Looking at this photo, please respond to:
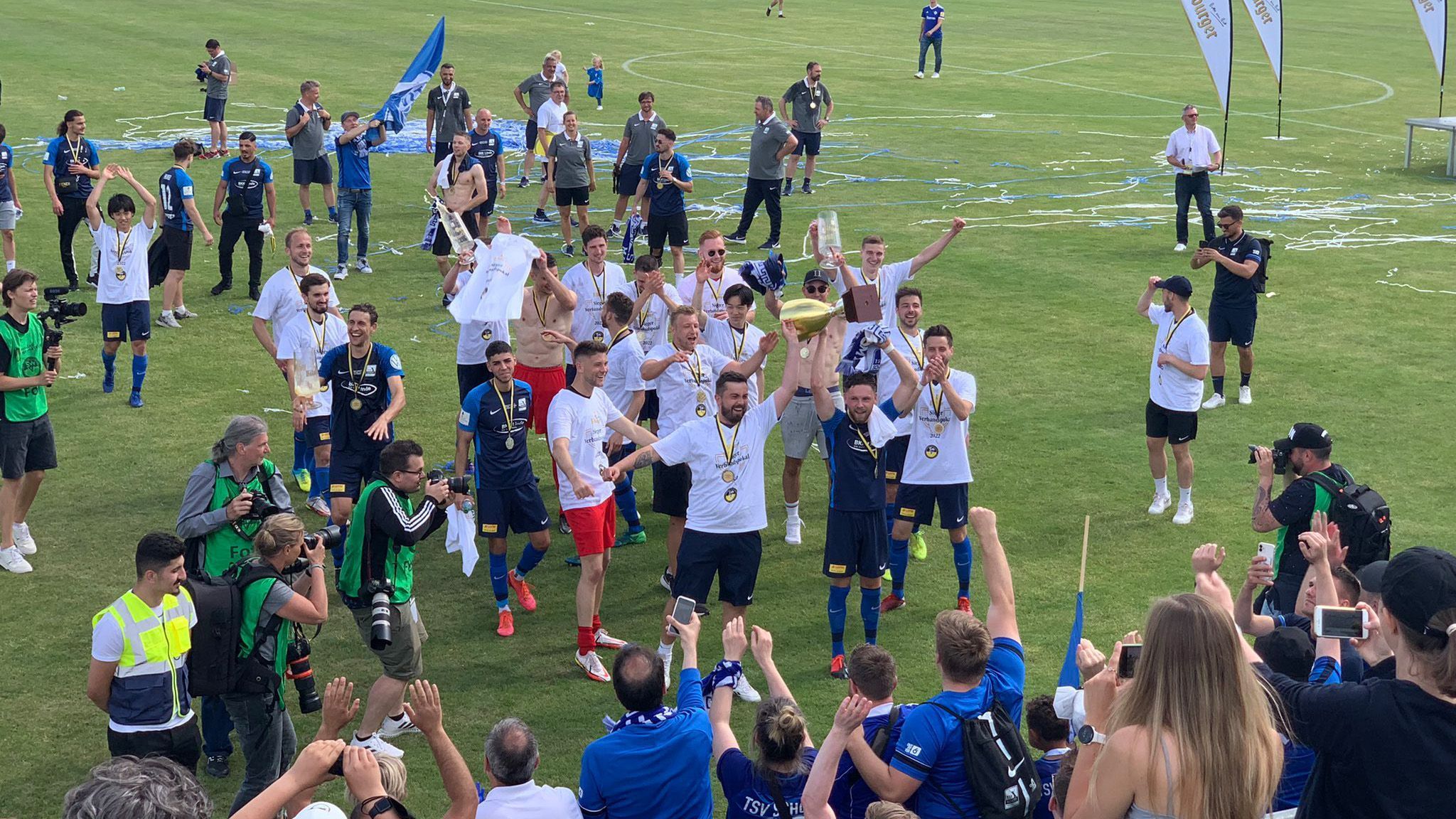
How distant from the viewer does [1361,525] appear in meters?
8.59

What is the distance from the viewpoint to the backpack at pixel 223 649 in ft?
25.2

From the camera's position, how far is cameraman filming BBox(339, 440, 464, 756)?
8484 millimetres

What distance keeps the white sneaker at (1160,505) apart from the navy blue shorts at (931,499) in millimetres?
2612

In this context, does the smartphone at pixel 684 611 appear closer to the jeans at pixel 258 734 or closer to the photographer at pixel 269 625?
the photographer at pixel 269 625

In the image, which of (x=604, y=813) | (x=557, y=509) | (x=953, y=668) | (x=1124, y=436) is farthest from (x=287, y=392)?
(x=953, y=668)

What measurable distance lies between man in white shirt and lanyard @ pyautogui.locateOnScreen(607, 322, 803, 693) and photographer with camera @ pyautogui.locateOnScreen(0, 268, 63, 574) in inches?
201

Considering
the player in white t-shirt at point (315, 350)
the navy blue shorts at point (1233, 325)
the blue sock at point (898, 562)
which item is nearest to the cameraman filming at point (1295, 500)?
the blue sock at point (898, 562)

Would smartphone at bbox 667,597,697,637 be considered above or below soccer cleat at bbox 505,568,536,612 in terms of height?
above

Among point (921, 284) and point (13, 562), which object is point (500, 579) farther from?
point (921, 284)

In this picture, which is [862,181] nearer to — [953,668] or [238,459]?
[238,459]

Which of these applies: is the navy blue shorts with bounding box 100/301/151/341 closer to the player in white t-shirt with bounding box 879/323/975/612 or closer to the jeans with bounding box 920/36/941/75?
the player in white t-shirt with bounding box 879/323/975/612

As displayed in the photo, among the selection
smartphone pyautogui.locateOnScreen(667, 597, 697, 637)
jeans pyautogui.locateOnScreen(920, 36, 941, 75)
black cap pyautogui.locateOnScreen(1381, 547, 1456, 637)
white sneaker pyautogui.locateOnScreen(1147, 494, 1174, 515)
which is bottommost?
white sneaker pyautogui.locateOnScreen(1147, 494, 1174, 515)

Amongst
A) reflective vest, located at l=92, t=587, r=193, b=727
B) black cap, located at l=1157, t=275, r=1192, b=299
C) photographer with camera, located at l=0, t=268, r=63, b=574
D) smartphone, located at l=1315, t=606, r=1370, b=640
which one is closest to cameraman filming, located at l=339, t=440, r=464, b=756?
reflective vest, located at l=92, t=587, r=193, b=727

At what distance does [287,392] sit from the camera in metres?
15.2
